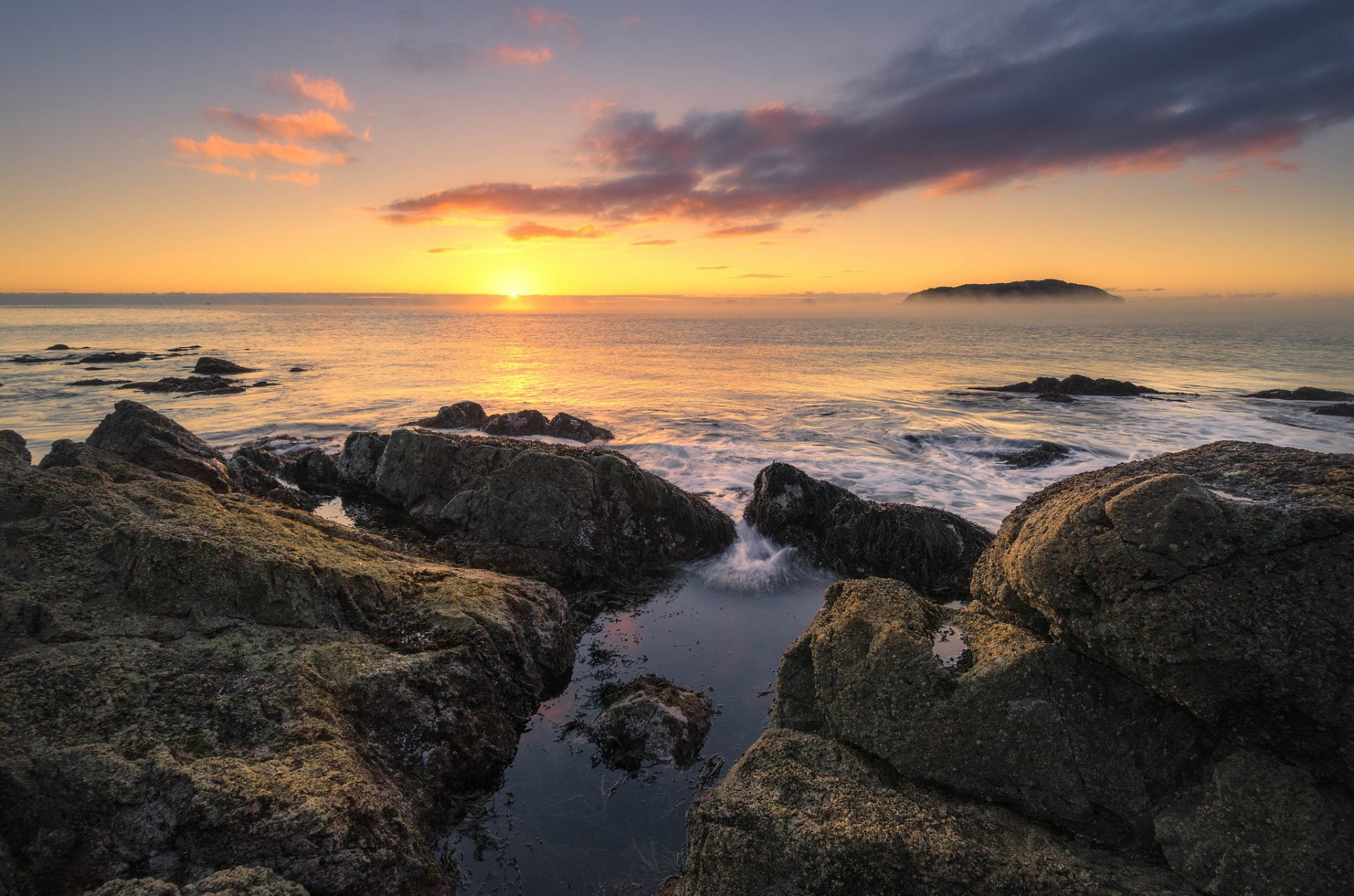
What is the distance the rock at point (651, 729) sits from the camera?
5504 mm

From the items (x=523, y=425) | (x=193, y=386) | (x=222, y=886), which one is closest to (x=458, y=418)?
(x=523, y=425)

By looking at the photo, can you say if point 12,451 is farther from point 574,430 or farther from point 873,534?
point 574,430

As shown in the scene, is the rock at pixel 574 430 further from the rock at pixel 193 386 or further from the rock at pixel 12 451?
the rock at pixel 193 386

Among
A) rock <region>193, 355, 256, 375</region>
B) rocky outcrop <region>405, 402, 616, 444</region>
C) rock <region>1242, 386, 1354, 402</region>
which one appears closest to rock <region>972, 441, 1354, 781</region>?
rocky outcrop <region>405, 402, 616, 444</region>

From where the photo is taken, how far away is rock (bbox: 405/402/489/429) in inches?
848

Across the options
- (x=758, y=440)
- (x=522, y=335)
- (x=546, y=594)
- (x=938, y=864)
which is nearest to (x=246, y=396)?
(x=758, y=440)

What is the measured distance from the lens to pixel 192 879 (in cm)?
314

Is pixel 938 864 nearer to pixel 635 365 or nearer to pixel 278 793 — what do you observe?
pixel 278 793

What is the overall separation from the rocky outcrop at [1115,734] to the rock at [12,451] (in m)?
7.95

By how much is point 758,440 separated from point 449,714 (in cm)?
1628

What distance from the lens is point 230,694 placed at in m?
4.18

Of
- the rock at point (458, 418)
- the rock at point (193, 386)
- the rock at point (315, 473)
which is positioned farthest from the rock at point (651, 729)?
the rock at point (193, 386)

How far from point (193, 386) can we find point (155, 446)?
25.8m

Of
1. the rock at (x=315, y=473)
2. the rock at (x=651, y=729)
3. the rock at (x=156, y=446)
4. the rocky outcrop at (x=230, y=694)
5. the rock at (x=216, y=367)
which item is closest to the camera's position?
the rocky outcrop at (x=230, y=694)
